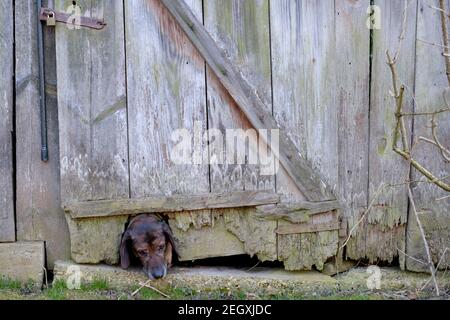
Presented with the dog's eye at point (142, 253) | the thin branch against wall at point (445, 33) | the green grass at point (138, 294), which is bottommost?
the green grass at point (138, 294)

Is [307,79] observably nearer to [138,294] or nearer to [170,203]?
[170,203]

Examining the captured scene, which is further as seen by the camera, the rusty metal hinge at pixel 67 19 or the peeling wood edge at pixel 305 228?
the peeling wood edge at pixel 305 228

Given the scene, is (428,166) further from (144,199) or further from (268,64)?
(144,199)

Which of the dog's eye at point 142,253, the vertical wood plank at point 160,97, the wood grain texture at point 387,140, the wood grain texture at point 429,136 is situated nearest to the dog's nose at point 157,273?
the dog's eye at point 142,253

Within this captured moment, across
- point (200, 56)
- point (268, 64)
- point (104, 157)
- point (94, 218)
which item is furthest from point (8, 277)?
point (268, 64)

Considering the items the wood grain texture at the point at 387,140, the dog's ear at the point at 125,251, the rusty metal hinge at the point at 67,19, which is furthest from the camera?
the wood grain texture at the point at 387,140

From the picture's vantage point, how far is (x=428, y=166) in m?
4.37

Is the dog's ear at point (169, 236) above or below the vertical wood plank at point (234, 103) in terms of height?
below

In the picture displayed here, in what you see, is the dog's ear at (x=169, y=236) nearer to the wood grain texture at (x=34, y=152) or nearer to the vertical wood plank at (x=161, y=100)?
the vertical wood plank at (x=161, y=100)

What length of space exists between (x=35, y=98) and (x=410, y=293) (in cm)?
284

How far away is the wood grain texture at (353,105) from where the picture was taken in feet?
13.8

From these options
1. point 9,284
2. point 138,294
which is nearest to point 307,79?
point 138,294

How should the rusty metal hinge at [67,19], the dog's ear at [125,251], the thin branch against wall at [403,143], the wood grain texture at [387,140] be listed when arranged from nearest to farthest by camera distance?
the thin branch against wall at [403,143]
the rusty metal hinge at [67,19]
the dog's ear at [125,251]
the wood grain texture at [387,140]

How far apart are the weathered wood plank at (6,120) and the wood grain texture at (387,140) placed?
241 cm
